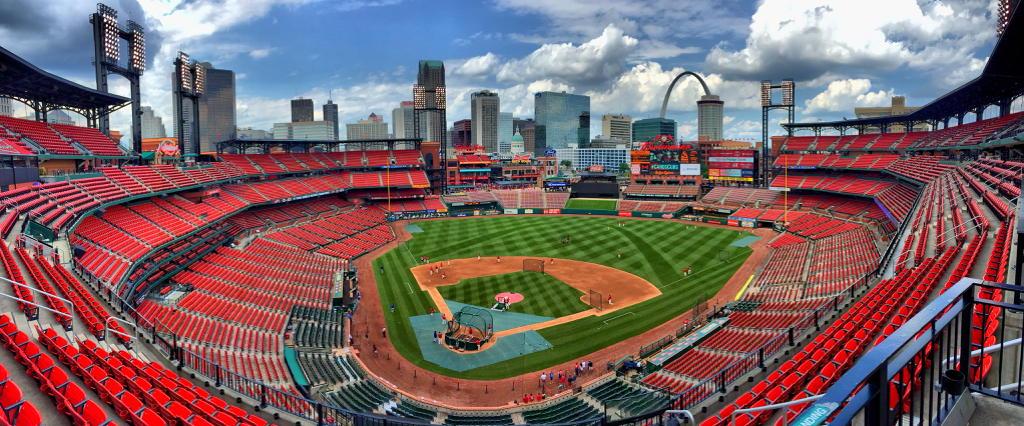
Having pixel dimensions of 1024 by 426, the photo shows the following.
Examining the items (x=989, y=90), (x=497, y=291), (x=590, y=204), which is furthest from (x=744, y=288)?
(x=590, y=204)

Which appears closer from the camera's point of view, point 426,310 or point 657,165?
point 426,310

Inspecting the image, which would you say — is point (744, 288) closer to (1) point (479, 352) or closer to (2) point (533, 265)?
(2) point (533, 265)

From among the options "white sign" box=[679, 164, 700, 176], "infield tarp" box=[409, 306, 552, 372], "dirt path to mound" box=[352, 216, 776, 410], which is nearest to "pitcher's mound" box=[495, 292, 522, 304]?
"infield tarp" box=[409, 306, 552, 372]

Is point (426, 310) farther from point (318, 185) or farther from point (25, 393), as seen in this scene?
point (318, 185)

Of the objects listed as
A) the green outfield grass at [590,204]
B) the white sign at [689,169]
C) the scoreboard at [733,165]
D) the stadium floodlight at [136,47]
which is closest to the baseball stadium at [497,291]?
the stadium floodlight at [136,47]

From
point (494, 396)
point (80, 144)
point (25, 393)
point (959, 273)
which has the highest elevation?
point (80, 144)

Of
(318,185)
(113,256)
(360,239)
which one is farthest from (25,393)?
(318,185)
